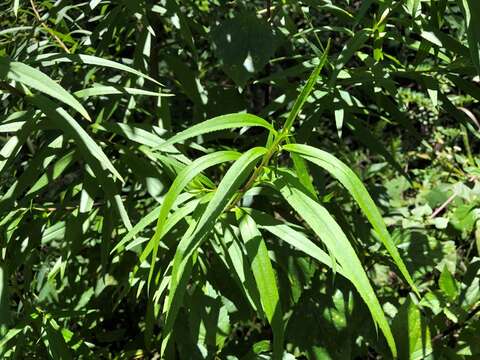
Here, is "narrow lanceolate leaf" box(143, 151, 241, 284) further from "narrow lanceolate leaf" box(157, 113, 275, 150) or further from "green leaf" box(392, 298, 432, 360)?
"green leaf" box(392, 298, 432, 360)

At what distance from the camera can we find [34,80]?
61 centimetres

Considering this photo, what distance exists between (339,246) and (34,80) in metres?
0.34

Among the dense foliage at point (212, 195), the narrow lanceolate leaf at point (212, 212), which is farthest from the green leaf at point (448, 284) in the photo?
the narrow lanceolate leaf at point (212, 212)

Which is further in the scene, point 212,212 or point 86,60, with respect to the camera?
point 86,60

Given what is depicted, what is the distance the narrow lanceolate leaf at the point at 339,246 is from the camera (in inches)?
20.4

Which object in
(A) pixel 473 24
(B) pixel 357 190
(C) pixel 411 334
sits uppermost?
(A) pixel 473 24

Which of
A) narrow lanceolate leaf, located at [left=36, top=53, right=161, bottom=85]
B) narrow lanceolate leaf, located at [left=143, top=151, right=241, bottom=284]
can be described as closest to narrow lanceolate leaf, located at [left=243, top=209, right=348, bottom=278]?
narrow lanceolate leaf, located at [left=143, top=151, right=241, bottom=284]

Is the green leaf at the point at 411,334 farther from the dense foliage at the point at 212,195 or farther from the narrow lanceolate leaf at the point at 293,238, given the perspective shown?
the narrow lanceolate leaf at the point at 293,238

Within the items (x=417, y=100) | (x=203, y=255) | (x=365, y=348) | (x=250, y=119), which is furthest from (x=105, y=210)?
(x=417, y=100)

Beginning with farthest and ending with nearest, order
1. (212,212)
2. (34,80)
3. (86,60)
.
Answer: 1. (86,60)
2. (34,80)
3. (212,212)

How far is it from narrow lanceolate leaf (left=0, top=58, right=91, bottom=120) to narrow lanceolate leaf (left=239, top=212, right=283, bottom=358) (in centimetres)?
22

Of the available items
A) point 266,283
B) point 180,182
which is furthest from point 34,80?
point 266,283

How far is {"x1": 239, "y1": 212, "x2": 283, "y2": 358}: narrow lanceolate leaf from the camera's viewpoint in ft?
1.93

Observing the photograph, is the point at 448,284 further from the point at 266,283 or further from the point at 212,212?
the point at 212,212
